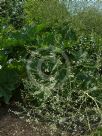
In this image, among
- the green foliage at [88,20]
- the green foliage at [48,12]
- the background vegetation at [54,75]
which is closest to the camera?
the background vegetation at [54,75]

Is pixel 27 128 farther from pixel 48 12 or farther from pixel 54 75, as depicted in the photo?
pixel 48 12

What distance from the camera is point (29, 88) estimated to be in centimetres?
518

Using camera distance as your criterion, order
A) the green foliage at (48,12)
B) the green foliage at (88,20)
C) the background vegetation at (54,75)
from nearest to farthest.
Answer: the background vegetation at (54,75), the green foliage at (88,20), the green foliage at (48,12)

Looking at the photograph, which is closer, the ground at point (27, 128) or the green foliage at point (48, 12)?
the ground at point (27, 128)

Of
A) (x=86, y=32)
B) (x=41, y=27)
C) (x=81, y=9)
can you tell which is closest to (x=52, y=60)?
(x=41, y=27)

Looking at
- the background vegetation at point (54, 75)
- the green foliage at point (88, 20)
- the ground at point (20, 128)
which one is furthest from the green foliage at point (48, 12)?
the ground at point (20, 128)

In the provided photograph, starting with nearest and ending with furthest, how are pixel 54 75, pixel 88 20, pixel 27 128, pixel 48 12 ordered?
pixel 27 128
pixel 54 75
pixel 88 20
pixel 48 12

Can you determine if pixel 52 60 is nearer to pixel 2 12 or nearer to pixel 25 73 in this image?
pixel 25 73

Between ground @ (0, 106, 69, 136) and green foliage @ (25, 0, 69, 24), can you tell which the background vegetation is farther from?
green foliage @ (25, 0, 69, 24)

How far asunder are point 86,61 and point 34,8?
3.48 meters

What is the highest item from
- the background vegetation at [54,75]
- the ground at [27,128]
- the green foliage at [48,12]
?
the green foliage at [48,12]

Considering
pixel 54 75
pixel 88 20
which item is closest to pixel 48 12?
pixel 88 20

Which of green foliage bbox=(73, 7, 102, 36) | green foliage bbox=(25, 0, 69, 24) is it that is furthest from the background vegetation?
green foliage bbox=(25, 0, 69, 24)

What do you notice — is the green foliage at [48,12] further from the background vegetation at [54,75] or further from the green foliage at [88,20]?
the background vegetation at [54,75]
